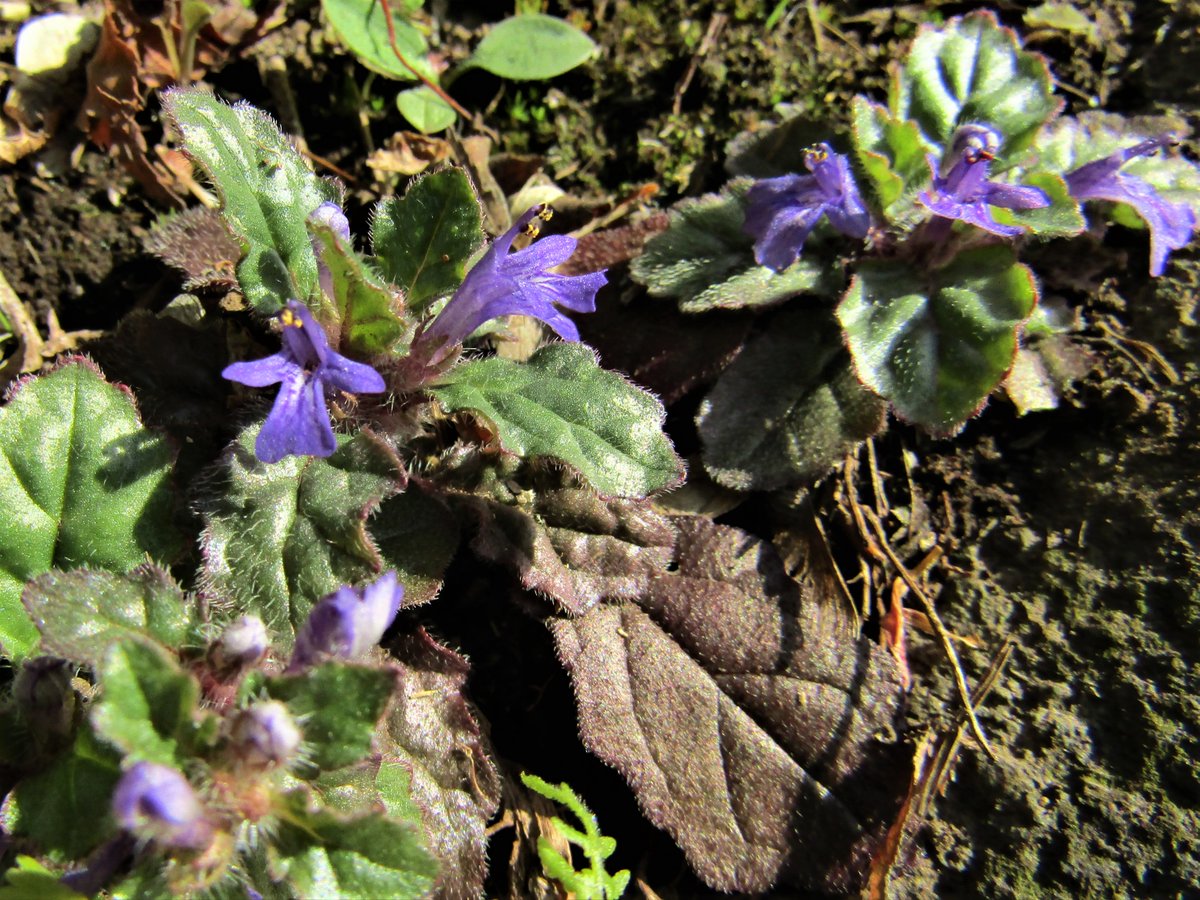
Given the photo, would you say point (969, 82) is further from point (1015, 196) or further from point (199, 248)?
point (199, 248)

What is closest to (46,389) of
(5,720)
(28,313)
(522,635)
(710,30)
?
(5,720)

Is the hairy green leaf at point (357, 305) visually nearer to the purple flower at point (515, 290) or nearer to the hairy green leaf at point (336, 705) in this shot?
the purple flower at point (515, 290)

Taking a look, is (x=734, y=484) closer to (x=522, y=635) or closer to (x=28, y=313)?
(x=522, y=635)

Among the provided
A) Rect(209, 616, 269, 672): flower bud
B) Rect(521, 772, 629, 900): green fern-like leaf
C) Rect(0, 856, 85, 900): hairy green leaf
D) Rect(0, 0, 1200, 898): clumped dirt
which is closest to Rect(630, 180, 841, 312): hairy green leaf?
Rect(0, 0, 1200, 898): clumped dirt

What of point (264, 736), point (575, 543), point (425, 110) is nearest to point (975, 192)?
point (575, 543)

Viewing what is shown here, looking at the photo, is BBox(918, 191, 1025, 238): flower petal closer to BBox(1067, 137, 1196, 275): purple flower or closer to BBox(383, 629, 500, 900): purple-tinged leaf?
BBox(1067, 137, 1196, 275): purple flower

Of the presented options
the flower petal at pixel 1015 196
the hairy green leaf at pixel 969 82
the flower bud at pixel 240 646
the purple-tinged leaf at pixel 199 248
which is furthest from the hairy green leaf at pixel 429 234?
the hairy green leaf at pixel 969 82
